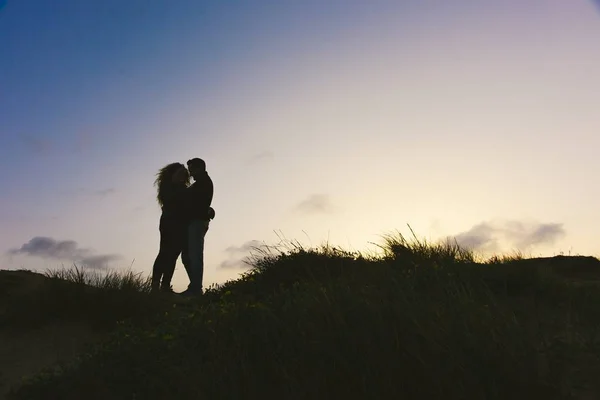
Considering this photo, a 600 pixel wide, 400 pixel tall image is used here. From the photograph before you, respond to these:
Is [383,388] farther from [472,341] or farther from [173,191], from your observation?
[173,191]

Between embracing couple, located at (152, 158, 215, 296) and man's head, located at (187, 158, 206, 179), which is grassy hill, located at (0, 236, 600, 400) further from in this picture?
man's head, located at (187, 158, 206, 179)

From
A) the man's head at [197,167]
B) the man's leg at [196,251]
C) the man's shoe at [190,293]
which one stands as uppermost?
the man's head at [197,167]

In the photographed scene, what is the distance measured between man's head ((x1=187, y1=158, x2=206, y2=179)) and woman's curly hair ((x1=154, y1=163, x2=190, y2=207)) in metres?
0.52

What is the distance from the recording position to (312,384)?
3.90m

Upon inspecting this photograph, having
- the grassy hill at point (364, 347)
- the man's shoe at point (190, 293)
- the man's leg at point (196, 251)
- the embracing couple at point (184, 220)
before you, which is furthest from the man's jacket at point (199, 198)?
the grassy hill at point (364, 347)

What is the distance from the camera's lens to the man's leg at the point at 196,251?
10312 millimetres

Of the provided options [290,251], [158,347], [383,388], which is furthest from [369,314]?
[290,251]

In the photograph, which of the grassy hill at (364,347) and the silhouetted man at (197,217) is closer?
the grassy hill at (364,347)

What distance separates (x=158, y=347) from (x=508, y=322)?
322 centimetres

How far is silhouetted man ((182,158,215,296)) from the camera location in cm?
1030

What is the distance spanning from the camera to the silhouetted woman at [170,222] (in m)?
10.5

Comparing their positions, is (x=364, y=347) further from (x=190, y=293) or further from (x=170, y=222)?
(x=170, y=222)

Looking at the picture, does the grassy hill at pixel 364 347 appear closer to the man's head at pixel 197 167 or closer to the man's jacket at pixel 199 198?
the man's jacket at pixel 199 198

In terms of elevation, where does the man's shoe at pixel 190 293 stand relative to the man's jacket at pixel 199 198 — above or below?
below
